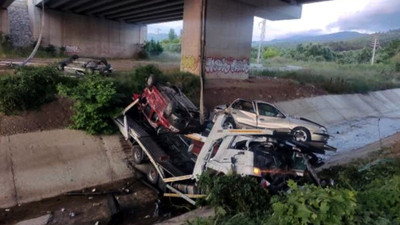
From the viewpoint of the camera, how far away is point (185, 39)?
22719mm

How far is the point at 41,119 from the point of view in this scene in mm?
11586

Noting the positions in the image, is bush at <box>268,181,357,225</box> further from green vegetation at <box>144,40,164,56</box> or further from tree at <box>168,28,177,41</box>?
tree at <box>168,28,177,41</box>

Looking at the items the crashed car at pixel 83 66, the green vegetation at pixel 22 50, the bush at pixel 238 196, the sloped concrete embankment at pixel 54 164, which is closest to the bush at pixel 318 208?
the bush at pixel 238 196

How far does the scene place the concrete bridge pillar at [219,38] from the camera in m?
22.1

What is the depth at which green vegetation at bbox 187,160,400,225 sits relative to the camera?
3.81m

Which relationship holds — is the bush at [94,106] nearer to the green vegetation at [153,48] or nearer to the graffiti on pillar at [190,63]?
the graffiti on pillar at [190,63]

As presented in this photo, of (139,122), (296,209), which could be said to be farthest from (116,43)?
(296,209)

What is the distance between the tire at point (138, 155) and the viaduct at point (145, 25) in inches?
244

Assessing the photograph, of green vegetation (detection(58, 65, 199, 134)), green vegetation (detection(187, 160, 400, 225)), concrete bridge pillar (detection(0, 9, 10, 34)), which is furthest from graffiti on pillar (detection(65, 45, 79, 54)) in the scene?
green vegetation (detection(187, 160, 400, 225))

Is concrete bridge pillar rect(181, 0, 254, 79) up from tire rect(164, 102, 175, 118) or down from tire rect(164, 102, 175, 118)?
up

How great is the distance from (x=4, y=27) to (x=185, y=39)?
25.2 m

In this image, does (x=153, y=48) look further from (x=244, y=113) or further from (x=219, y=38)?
(x=244, y=113)

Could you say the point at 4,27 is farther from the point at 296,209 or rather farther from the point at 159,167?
the point at 296,209

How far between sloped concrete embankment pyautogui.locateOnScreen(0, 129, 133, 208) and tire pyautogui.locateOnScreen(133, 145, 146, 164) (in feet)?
2.82
